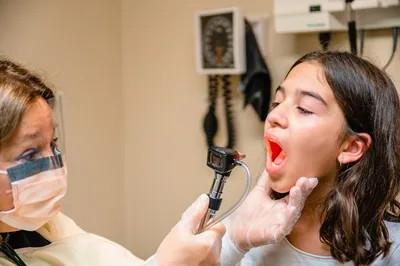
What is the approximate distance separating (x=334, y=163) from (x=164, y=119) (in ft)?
3.99

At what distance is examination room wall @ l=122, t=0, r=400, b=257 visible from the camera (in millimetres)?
2264

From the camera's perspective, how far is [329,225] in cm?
137

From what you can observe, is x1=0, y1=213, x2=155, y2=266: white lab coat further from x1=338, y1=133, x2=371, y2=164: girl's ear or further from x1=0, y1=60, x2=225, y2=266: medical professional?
x1=338, y1=133, x2=371, y2=164: girl's ear

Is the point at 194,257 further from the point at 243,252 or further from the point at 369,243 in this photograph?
the point at 369,243

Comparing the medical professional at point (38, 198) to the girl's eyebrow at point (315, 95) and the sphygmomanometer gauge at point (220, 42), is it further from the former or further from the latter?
the sphygmomanometer gauge at point (220, 42)

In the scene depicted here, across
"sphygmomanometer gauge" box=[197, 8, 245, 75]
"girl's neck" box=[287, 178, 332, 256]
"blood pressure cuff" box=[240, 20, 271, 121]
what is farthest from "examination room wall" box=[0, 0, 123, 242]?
"girl's neck" box=[287, 178, 332, 256]

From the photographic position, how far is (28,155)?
1326 mm

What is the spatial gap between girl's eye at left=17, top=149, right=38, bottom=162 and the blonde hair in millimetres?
60

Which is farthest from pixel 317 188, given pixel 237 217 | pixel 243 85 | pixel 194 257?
pixel 243 85

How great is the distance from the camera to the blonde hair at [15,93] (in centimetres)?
126

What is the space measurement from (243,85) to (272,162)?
0.84 m

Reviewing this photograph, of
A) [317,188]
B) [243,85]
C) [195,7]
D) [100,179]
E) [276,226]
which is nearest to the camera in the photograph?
[276,226]

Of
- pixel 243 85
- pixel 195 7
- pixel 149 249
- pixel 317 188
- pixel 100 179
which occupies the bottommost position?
pixel 149 249

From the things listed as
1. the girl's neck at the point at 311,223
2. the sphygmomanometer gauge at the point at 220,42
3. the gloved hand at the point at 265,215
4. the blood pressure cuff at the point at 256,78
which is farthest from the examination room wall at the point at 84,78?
the girl's neck at the point at 311,223
